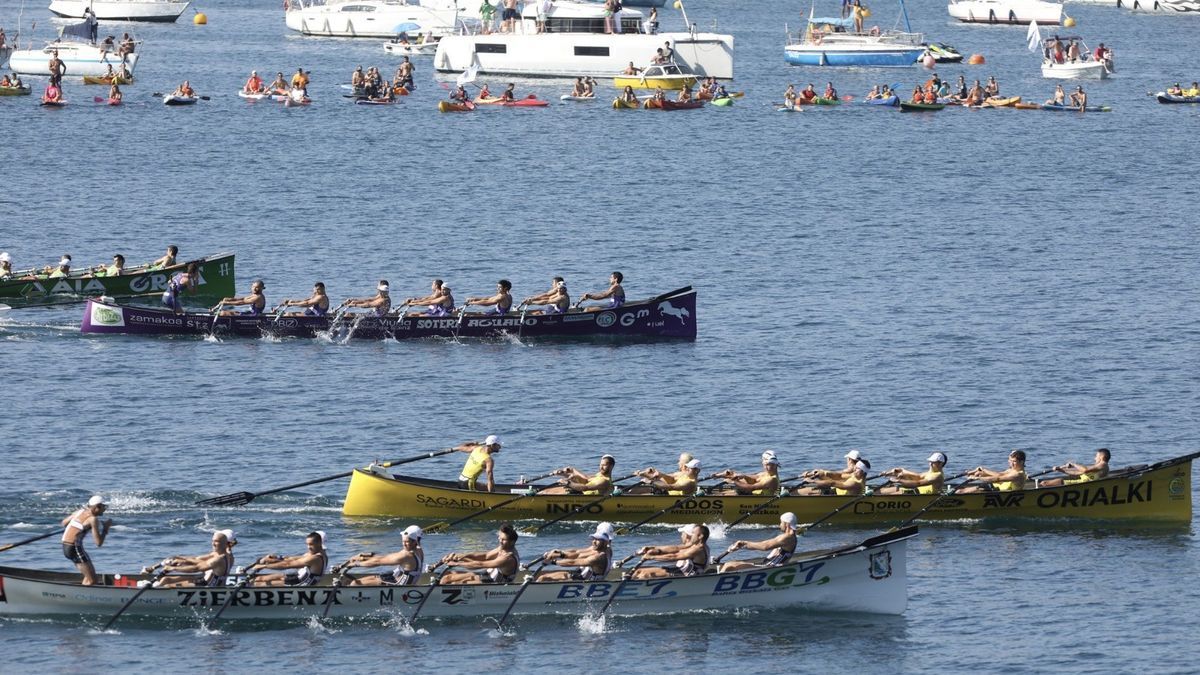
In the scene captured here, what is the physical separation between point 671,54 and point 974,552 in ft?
271

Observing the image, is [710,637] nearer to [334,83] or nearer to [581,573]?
[581,573]

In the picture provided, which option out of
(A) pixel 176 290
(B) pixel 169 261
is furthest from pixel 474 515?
(B) pixel 169 261

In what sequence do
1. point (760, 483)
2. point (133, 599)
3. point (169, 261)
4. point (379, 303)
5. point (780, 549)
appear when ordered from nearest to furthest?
point (133, 599)
point (780, 549)
point (760, 483)
point (379, 303)
point (169, 261)

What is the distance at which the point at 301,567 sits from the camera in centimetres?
3806

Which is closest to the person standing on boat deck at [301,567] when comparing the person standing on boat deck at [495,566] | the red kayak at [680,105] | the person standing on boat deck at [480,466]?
the person standing on boat deck at [495,566]

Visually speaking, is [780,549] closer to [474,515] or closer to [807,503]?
[807,503]

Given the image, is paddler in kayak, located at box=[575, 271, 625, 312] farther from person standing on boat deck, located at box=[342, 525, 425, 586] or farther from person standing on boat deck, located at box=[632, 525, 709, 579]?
person standing on boat deck, located at box=[342, 525, 425, 586]

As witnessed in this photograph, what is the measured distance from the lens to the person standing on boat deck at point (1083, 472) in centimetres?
4403

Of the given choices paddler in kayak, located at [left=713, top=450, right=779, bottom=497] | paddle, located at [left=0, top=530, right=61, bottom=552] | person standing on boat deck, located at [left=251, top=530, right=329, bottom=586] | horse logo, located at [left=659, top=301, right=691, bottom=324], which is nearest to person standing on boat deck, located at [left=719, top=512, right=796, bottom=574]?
paddler in kayak, located at [left=713, top=450, right=779, bottom=497]

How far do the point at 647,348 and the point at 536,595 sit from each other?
23.0 metres

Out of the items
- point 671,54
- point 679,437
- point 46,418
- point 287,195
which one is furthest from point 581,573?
point 671,54

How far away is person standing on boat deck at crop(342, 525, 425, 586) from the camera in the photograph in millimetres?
38094

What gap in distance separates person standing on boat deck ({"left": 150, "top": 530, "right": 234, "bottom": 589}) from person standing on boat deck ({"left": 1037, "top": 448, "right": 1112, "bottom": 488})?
18.6 meters

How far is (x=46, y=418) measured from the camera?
52.2 meters
